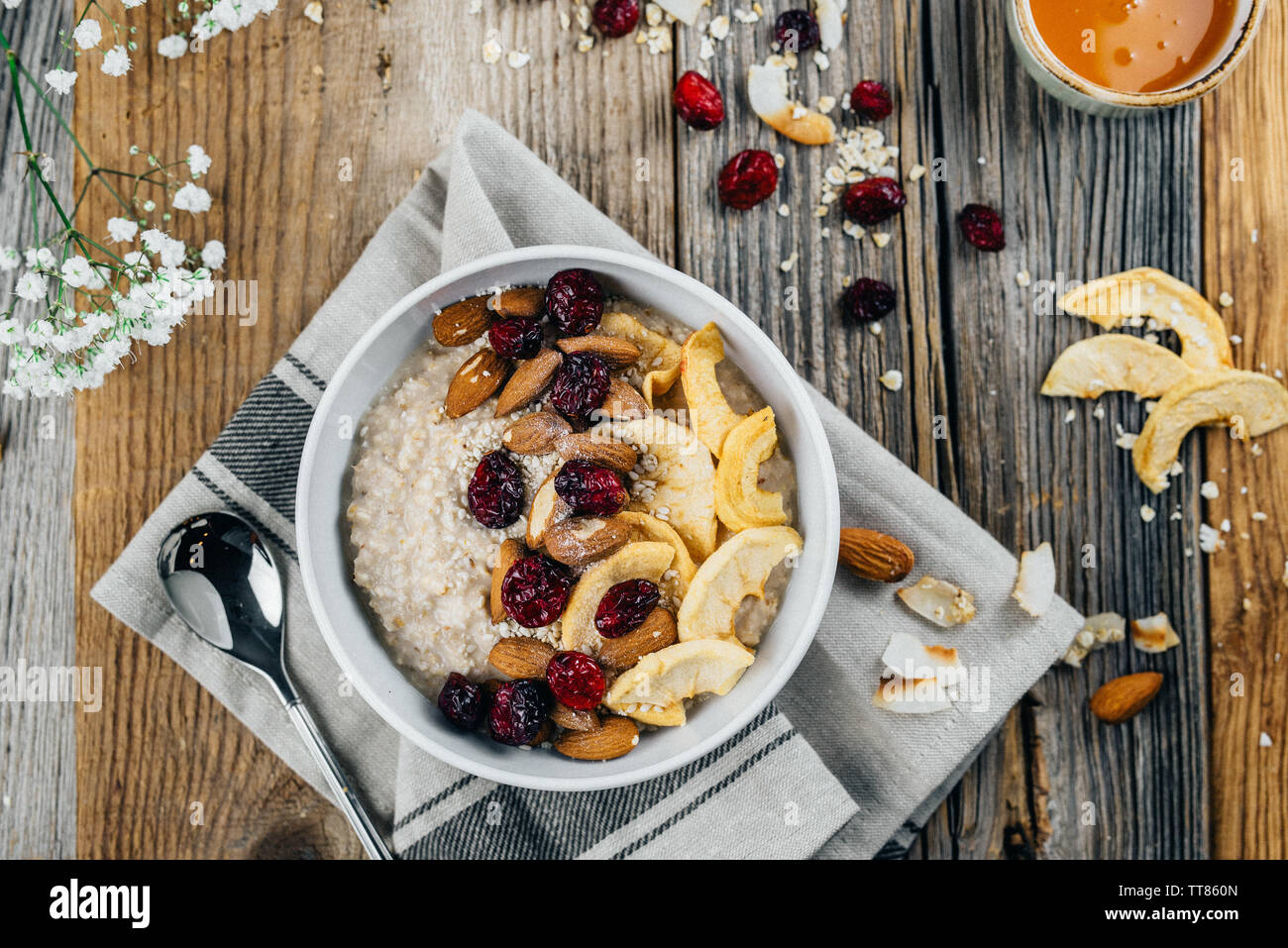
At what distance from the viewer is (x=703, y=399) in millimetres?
1318

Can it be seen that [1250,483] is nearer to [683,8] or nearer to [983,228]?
[983,228]

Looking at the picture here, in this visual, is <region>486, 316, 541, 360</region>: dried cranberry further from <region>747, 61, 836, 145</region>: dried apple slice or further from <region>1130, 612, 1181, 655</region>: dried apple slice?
<region>1130, 612, 1181, 655</region>: dried apple slice

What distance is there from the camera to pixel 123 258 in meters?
1.66

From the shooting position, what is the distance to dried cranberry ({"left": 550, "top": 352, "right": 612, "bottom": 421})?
1316 millimetres

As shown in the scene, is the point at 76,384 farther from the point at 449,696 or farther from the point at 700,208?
the point at 700,208

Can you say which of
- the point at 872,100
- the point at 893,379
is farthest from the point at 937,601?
the point at 872,100

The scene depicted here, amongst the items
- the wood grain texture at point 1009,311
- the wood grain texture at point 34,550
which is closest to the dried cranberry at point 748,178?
the wood grain texture at point 1009,311

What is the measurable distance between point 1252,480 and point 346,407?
5.04 feet

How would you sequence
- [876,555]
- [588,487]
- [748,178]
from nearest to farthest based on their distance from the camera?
[588,487], [876,555], [748,178]

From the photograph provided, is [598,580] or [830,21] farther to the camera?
[830,21]

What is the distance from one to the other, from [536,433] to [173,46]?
3.40ft

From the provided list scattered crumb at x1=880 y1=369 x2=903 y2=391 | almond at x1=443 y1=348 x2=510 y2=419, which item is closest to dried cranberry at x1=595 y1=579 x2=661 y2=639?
almond at x1=443 y1=348 x2=510 y2=419

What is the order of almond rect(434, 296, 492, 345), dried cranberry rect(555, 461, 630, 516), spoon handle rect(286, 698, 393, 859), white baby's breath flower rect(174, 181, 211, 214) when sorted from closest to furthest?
dried cranberry rect(555, 461, 630, 516)
almond rect(434, 296, 492, 345)
spoon handle rect(286, 698, 393, 859)
white baby's breath flower rect(174, 181, 211, 214)

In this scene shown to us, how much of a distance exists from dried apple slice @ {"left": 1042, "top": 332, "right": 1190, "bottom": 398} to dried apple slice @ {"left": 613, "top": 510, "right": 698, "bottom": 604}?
78 cm
